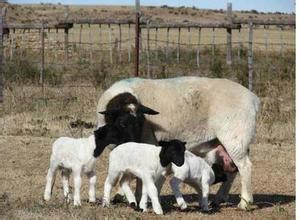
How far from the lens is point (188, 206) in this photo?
32.1 ft

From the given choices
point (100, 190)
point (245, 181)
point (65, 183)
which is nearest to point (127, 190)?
point (65, 183)

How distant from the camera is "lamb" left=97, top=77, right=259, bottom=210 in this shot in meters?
9.98

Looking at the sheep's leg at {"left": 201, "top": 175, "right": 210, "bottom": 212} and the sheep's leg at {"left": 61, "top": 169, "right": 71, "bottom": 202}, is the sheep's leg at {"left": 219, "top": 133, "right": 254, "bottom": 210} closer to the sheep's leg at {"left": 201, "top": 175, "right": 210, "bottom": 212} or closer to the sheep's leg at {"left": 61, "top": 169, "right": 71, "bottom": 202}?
the sheep's leg at {"left": 201, "top": 175, "right": 210, "bottom": 212}

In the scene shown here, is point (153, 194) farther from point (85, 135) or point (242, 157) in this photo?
point (85, 135)

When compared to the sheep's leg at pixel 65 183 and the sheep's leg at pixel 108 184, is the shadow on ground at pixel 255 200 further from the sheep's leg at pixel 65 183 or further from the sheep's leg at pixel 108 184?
the sheep's leg at pixel 65 183

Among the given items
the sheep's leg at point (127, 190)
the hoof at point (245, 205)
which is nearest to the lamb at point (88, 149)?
the sheep's leg at point (127, 190)

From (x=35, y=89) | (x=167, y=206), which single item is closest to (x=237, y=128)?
(x=167, y=206)

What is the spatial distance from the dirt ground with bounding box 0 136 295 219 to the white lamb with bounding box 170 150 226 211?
174 millimetres

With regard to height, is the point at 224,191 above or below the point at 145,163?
below

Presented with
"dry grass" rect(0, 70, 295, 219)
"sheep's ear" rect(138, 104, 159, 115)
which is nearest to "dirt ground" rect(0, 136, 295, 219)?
"dry grass" rect(0, 70, 295, 219)

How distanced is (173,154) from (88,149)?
3.36 feet

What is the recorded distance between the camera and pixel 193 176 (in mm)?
9250

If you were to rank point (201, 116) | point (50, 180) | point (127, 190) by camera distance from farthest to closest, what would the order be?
point (201, 116) → point (50, 180) → point (127, 190)

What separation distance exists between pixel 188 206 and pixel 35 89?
446 inches
